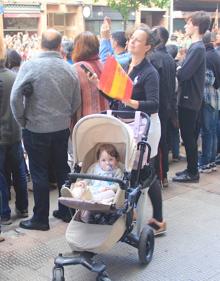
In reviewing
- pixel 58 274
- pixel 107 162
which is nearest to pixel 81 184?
pixel 107 162

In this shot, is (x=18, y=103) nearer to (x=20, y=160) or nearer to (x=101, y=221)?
(x=20, y=160)

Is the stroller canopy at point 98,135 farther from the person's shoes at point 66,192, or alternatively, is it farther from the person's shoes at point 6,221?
the person's shoes at point 6,221

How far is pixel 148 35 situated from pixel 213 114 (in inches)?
92.3

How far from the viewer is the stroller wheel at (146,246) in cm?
379

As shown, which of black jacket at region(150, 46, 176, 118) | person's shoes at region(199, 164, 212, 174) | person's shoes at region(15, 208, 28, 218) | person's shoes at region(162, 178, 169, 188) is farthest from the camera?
person's shoes at region(199, 164, 212, 174)

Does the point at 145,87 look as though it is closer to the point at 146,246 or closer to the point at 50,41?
the point at 50,41

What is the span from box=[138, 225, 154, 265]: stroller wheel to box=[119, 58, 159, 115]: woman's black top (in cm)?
104

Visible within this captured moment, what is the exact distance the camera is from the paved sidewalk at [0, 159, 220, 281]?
3760mm

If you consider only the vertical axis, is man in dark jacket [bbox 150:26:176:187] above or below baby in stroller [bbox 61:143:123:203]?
above

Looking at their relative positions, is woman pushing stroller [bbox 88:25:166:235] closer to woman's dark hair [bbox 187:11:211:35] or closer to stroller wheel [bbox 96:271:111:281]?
stroller wheel [bbox 96:271:111:281]

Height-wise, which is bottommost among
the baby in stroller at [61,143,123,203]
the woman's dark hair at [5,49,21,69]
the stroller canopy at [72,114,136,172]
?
the baby in stroller at [61,143,123,203]

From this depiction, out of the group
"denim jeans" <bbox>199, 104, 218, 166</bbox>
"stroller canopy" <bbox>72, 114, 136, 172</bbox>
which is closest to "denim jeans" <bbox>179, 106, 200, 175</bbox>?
"denim jeans" <bbox>199, 104, 218, 166</bbox>

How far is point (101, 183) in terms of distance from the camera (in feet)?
12.2

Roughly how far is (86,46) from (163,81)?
1.23 meters
